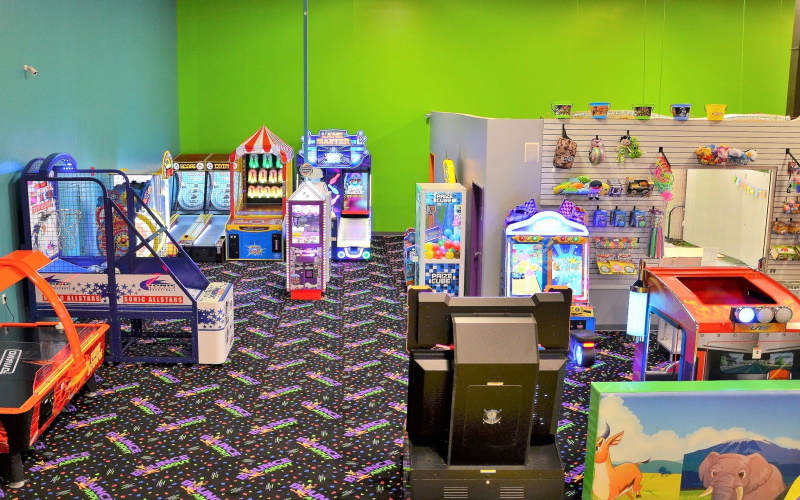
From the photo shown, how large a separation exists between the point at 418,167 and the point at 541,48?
2833 millimetres

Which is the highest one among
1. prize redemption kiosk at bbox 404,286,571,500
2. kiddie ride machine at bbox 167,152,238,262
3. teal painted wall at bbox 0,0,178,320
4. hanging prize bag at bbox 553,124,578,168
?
teal painted wall at bbox 0,0,178,320

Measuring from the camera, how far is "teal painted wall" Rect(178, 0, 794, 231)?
13.0 m

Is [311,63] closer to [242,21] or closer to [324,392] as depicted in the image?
[242,21]

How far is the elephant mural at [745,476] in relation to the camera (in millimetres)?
4184

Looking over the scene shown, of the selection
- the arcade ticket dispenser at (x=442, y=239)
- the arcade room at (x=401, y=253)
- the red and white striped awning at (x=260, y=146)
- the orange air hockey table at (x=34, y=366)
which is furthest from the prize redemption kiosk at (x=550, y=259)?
the red and white striped awning at (x=260, y=146)

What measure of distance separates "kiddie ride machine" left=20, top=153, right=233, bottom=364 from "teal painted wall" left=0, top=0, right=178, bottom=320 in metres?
0.29

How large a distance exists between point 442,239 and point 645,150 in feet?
7.41

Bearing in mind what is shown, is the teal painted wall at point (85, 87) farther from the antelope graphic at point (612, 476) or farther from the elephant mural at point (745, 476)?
the elephant mural at point (745, 476)

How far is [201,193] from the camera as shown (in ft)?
41.2

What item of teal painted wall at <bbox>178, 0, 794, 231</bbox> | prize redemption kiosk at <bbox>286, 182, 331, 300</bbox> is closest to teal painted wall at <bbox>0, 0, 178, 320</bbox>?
teal painted wall at <bbox>178, 0, 794, 231</bbox>

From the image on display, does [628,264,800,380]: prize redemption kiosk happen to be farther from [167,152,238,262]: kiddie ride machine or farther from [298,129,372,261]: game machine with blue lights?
[167,152,238,262]: kiddie ride machine

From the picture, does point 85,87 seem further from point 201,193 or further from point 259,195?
point 201,193

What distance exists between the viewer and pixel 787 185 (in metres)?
8.16

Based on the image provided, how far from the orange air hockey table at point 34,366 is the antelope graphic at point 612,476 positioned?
3.43 metres
